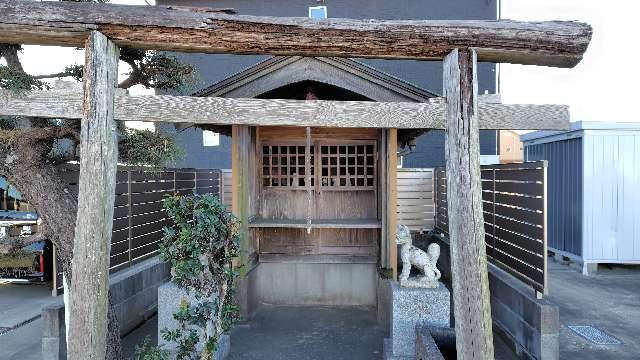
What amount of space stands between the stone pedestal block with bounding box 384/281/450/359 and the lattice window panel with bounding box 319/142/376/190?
2807mm

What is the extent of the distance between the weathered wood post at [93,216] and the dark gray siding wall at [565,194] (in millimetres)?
10170

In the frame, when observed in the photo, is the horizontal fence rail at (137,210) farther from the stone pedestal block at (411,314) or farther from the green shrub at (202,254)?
the stone pedestal block at (411,314)

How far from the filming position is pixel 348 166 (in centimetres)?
793

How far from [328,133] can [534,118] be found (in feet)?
14.1

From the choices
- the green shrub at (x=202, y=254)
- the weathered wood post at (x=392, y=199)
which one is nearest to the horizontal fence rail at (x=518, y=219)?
the weathered wood post at (x=392, y=199)

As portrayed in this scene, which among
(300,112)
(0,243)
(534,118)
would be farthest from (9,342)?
(534,118)

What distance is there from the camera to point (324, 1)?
14.5 m

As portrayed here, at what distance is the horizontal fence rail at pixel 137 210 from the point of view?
661 cm

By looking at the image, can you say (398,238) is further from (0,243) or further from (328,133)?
(0,243)

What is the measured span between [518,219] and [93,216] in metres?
5.36

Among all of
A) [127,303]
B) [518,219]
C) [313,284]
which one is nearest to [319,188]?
[313,284]

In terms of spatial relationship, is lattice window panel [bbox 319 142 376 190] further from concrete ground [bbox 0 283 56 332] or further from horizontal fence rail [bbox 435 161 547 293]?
concrete ground [bbox 0 283 56 332]

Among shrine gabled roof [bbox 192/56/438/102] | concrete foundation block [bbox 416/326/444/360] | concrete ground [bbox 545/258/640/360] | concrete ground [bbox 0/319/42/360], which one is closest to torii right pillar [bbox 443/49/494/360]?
concrete foundation block [bbox 416/326/444/360]

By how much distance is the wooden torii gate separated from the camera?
3619mm
